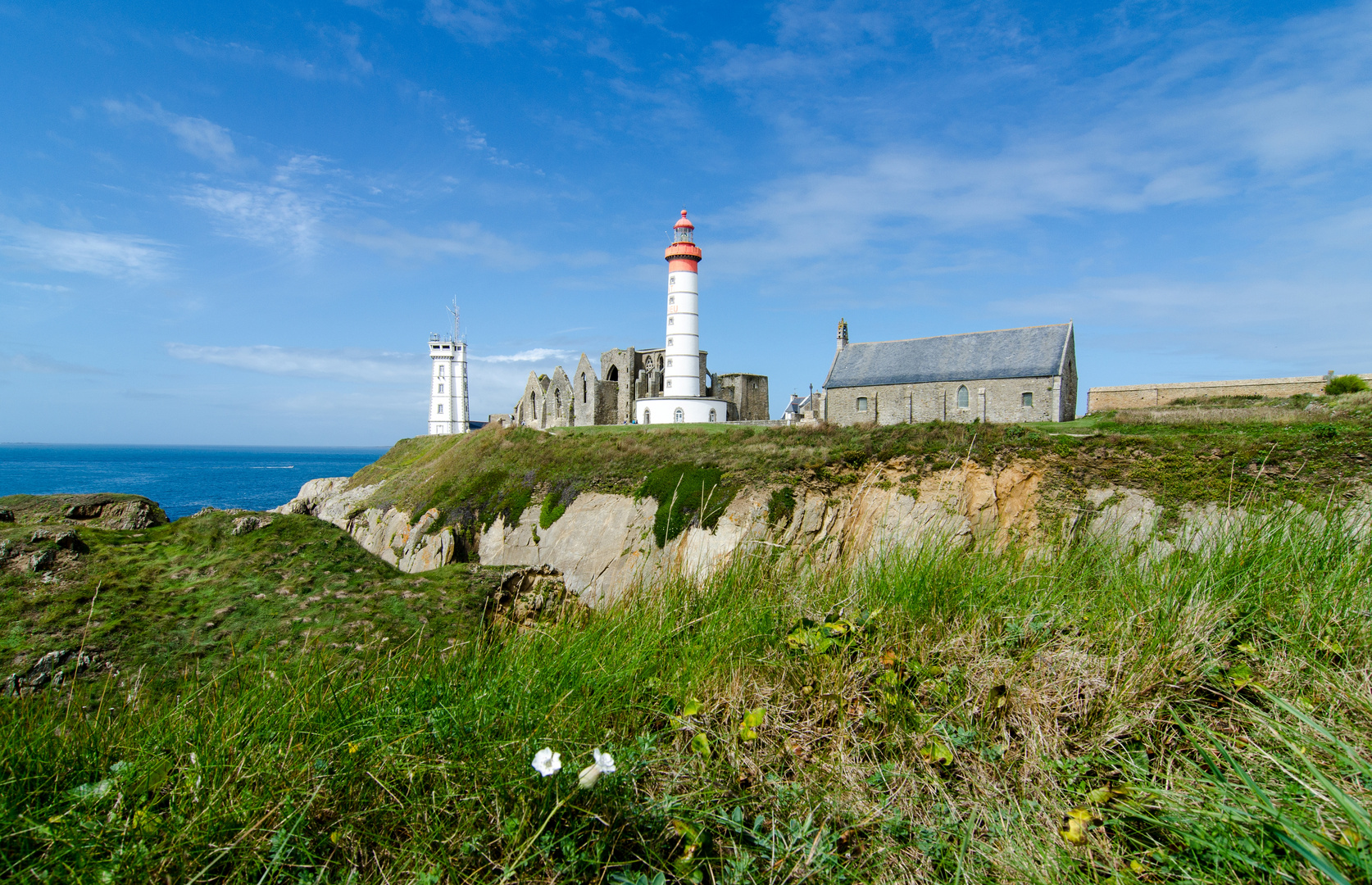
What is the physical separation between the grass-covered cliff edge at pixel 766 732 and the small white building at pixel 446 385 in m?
66.0

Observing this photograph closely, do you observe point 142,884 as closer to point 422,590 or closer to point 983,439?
point 422,590

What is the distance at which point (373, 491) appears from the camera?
37.9 meters

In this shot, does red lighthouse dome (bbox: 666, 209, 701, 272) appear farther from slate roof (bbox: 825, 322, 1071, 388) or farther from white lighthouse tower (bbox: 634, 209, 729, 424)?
slate roof (bbox: 825, 322, 1071, 388)

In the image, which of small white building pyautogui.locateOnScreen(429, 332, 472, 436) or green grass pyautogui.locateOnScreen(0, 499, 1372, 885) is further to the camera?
small white building pyautogui.locateOnScreen(429, 332, 472, 436)

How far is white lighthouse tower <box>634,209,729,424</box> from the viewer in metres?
45.2

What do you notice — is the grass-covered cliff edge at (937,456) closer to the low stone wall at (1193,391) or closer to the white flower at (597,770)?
the low stone wall at (1193,391)

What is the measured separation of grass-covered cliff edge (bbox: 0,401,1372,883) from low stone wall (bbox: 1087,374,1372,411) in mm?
34779

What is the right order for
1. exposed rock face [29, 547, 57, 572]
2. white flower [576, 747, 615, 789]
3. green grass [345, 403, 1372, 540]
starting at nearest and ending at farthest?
white flower [576, 747, 615, 789]
exposed rock face [29, 547, 57, 572]
green grass [345, 403, 1372, 540]

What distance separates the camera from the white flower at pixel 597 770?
203cm

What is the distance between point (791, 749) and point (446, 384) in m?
Result: 71.2

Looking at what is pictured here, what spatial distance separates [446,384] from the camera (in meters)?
68.0

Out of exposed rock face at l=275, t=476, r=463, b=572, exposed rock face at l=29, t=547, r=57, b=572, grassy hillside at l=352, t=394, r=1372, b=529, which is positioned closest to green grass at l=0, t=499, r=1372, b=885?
exposed rock face at l=29, t=547, r=57, b=572

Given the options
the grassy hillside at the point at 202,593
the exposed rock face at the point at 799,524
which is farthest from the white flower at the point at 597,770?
the exposed rock face at the point at 799,524

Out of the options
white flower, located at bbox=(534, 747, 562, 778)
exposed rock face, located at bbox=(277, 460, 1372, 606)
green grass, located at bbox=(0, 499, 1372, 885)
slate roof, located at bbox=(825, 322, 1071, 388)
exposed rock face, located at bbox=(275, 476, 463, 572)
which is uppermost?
slate roof, located at bbox=(825, 322, 1071, 388)
